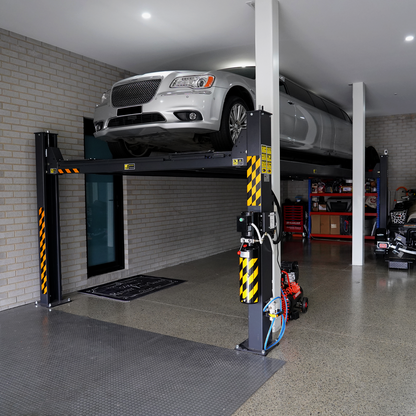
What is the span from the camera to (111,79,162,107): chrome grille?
425cm

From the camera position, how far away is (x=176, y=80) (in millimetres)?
4191

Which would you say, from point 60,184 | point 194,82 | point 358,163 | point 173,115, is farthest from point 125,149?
point 358,163

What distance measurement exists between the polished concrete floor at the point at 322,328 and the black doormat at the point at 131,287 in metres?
0.19

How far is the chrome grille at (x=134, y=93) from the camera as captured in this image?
4.25 meters

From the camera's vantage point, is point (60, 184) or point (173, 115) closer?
point (173, 115)

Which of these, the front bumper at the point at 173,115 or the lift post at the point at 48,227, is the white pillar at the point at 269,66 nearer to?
the front bumper at the point at 173,115

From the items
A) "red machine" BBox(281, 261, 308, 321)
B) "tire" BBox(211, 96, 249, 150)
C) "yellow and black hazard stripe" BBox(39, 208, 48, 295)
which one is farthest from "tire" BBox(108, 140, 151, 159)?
"red machine" BBox(281, 261, 308, 321)

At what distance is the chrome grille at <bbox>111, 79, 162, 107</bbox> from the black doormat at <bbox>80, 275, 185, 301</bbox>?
257 cm

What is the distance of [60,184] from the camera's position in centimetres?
550

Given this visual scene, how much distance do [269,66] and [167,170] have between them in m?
1.61

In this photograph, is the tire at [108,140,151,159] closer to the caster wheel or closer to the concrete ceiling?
the concrete ceiling

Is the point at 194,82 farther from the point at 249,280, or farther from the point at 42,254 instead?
the point at 42,254

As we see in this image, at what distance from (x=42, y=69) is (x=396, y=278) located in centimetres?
615

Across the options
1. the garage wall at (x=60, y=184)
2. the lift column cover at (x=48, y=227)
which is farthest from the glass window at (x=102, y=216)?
the lift column cover at (x=48, y=227)
